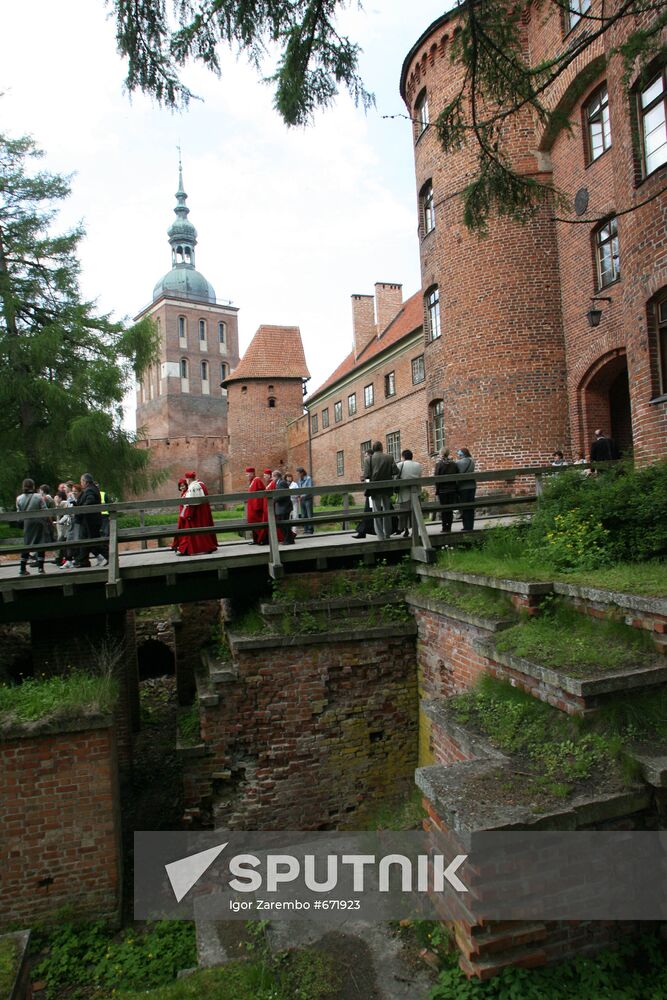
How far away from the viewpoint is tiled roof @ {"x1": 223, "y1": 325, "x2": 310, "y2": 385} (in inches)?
1614

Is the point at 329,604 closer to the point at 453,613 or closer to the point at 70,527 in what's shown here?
the point at 453,613

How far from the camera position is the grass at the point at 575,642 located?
4.38 meters

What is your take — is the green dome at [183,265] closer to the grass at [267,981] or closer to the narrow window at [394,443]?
the narrow window at [394,443]

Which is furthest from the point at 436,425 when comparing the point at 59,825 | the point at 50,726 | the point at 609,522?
the point at 59,825

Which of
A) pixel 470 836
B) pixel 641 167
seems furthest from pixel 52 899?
pixel 641 167

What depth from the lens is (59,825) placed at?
582 cm

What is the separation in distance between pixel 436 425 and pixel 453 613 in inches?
503

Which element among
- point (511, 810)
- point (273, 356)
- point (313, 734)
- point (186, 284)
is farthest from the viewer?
point (186, 284)

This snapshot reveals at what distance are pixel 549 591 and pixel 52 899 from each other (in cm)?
520

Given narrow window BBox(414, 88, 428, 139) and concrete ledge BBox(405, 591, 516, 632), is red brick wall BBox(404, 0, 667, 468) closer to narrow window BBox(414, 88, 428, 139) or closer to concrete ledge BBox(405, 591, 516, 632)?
narrow window BBox(414, 88, 428, 139)

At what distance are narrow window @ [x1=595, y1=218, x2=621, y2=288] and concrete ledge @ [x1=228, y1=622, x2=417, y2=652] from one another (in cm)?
913

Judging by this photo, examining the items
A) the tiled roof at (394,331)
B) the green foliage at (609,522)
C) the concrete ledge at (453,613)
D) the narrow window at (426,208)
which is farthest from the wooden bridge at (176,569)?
the tiled roof at (394,331)

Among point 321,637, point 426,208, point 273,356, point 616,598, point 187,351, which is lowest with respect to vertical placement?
point 321,637

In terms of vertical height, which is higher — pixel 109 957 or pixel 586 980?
pixel 586 980
